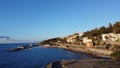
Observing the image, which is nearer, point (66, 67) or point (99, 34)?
point (66, 67)

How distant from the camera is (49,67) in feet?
155

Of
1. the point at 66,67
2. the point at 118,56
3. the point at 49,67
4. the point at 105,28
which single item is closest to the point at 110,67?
the point at 66,67

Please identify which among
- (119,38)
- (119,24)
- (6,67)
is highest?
(119,24)

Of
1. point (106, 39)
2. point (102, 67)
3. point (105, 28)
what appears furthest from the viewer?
point (105, 28)

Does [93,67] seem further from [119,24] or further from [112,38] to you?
[119,24]

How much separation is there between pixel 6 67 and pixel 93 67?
24.1 metres

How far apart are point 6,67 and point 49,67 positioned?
48.9ft

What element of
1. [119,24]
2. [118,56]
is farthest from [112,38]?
[118,56]

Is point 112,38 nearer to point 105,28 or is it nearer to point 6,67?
point 105,28

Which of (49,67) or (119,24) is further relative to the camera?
(119,24)

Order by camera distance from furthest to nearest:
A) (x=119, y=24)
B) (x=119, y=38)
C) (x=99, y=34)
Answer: (x=99, y=34)
(x=119, y=24)
(x=119, y=38)

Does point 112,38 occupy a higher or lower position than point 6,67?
higher

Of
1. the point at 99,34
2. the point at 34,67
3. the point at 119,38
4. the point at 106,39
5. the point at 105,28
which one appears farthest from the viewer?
the point at 105,28

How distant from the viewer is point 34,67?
54156 millimetres
